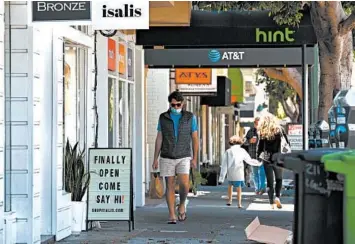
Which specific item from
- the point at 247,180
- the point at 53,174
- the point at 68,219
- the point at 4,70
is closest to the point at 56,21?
the point at 4,70

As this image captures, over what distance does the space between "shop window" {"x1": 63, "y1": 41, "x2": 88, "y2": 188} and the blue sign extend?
6249 millimetres

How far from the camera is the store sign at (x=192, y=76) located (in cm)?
2594

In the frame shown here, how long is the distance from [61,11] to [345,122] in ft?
11.7

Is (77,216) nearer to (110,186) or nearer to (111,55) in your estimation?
(110,186)

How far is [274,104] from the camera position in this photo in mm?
69312

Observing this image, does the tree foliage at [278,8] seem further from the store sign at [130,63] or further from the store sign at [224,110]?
the store sign at [224,110]

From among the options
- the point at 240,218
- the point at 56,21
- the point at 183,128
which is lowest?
the point at 240,218

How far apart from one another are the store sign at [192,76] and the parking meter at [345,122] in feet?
45.6

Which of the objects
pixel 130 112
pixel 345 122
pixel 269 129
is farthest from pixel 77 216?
pixel 269 129

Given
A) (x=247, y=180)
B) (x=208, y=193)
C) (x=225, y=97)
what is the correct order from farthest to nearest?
(x=225, y=97), (x=247, y=180), (x=208, y=193)

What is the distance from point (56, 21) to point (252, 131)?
1445cm

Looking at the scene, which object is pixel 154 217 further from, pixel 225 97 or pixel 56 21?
pixel 225 97

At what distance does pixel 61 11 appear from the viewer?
421 inches

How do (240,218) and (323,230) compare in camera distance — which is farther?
(240,218)
